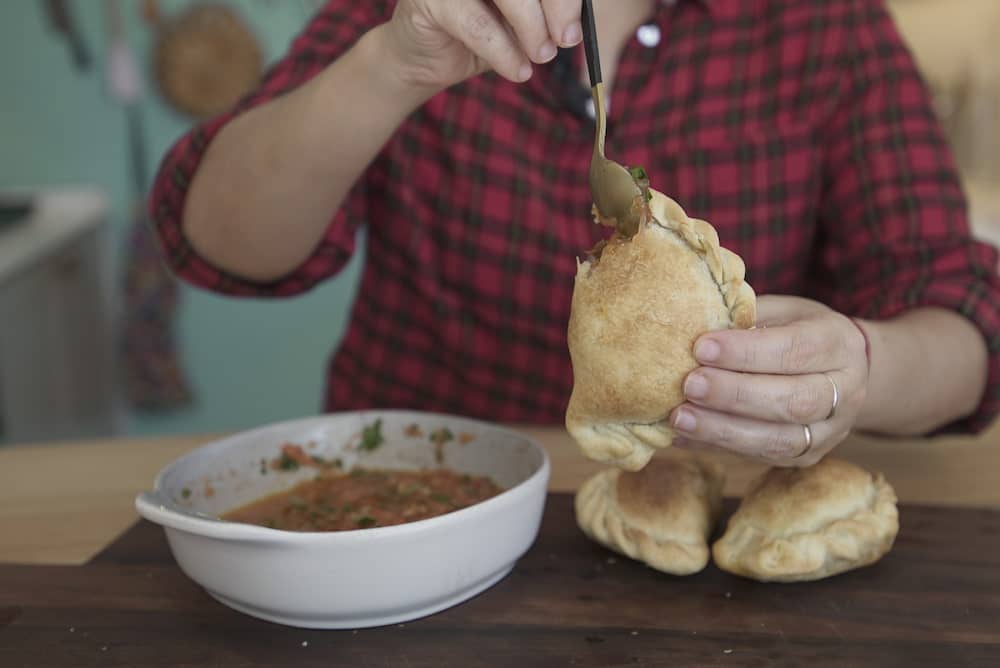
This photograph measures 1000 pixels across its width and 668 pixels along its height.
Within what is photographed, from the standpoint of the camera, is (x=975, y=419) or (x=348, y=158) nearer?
(x=348, y=158)

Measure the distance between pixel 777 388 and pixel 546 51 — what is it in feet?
1.23

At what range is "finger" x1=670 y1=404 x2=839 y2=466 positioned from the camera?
830 millimetres

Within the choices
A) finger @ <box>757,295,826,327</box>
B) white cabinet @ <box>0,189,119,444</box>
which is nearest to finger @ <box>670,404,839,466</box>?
finger @ <box>757,295,826,327</box>

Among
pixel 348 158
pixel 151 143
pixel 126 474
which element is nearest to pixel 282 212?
pixel 348 158

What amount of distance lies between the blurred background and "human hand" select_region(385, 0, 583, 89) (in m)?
2.16

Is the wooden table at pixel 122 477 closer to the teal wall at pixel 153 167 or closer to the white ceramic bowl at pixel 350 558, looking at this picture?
the white ceramic bowl at pixel 350 558

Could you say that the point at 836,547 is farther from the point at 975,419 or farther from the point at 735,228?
the point at 735,228

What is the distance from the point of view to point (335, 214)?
4.36 ft

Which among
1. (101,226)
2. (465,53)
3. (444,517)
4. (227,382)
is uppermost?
(465,53)

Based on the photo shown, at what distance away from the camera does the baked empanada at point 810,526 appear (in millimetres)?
919

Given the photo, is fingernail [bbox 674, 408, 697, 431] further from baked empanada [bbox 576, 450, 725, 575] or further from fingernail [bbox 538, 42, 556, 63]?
fingernail [bbox 538, 42, 556, 63]

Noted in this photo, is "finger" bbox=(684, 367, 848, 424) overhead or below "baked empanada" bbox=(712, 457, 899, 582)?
overhead

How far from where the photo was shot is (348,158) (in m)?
1.18

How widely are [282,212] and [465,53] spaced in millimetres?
381
